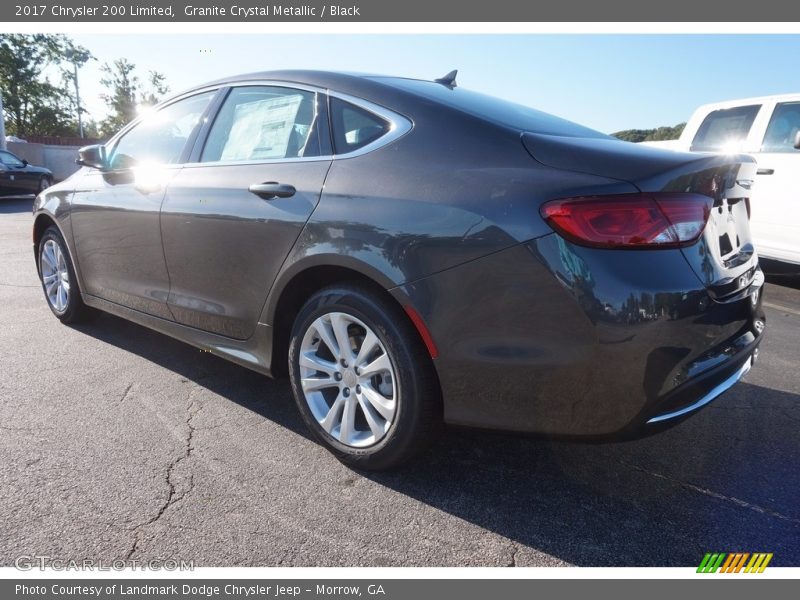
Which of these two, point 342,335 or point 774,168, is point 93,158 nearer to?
point 342,335

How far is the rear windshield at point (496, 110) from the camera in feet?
7.39

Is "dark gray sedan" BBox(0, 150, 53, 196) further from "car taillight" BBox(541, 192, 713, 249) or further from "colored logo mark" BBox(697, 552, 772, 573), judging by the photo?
"colored logo mark" BBox(697, 552, 772, 573)

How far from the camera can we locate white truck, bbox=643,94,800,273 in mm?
6082

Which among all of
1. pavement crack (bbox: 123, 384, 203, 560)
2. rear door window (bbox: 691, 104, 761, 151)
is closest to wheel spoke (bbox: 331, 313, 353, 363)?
pavement crack (bbox: 123, 384, 203, 560)

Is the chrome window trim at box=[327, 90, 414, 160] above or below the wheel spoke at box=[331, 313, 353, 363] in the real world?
above

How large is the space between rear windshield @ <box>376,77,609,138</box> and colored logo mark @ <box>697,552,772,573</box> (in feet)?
5.24

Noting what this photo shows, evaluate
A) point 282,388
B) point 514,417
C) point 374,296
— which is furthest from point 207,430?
point 514,417

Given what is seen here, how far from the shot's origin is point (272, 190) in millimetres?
2535

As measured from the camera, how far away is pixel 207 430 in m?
2.74

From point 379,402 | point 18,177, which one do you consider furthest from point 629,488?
point 18,177

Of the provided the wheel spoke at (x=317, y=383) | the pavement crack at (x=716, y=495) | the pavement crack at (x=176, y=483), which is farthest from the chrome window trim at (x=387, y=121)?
the pavement crack at (x=716, y=495)

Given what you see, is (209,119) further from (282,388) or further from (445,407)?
(445,407)

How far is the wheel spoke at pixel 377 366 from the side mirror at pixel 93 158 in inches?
97.7

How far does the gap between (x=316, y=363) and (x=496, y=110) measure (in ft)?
4.34
